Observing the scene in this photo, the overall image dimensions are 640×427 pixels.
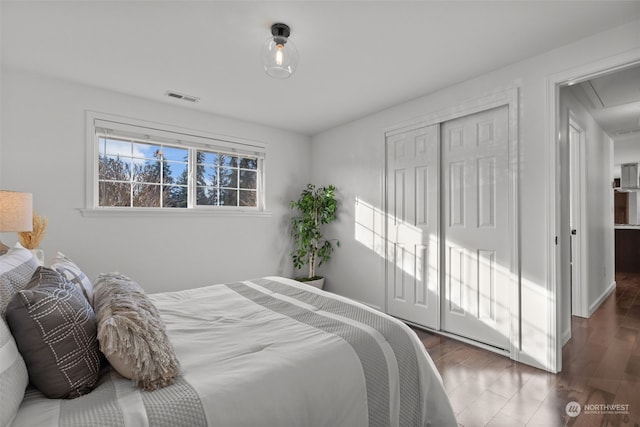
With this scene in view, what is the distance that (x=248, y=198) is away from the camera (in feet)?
13.9

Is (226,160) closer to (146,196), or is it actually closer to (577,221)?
(146,196)

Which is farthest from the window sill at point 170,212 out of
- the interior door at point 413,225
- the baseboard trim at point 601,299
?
the baseboard trim at point 601,299

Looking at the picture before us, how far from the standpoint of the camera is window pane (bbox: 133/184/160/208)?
11.2 ft

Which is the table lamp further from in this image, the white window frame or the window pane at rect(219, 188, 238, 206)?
the window pane at rect(219, 188, 238, 206)

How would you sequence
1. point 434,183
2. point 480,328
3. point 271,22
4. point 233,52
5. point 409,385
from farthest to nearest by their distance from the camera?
1. point 434,183
2. point 480,328
3. point 233,52
4. point 271,22
5. point 409,385

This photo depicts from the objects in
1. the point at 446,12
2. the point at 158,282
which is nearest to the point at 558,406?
the point at 446,12

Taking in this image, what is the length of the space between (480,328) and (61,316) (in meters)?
3.00

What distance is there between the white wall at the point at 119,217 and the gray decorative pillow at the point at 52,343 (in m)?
2.34

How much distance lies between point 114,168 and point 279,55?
2360mm

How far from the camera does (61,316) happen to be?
98 centimetres

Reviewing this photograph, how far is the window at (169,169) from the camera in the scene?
3.20 m

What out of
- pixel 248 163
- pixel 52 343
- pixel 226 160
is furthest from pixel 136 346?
pixel 248 163

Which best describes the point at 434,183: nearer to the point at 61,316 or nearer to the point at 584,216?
the point at 584,216

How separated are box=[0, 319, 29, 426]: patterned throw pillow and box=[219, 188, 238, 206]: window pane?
10.4 feet
